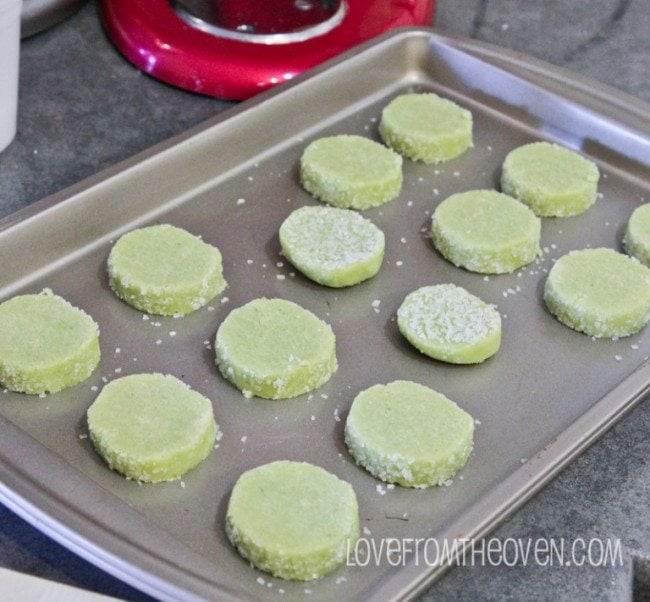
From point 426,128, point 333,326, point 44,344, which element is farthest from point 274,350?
point 426,128

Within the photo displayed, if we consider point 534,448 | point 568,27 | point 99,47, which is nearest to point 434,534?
point 534,448

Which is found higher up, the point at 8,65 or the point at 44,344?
the point at 8,65

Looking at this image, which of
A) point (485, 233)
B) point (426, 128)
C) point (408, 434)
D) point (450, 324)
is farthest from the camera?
point (426, 128)

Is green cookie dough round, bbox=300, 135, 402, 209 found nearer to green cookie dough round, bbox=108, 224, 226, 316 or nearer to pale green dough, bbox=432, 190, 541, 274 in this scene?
pale green dough, bbox=432, 190, 541, 274

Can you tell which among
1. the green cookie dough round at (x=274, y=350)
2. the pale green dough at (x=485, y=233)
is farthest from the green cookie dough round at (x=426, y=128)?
the green cookie dough round at (x=274, y=350)

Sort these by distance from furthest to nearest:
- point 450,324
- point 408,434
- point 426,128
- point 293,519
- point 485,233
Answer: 1. point 426,128
2. point 485,233
3. point 450,324
4. point 408,434
5. point 293,519

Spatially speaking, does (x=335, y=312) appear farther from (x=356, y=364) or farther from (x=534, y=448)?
(x=534, y=448)

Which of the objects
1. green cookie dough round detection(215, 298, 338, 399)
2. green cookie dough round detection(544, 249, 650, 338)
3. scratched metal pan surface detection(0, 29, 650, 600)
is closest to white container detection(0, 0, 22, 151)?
scratched metal pan surface detection(0, 29, 650, 600)

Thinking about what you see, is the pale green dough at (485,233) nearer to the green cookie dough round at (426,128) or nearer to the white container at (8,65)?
the green cookie dough round at (426,128)

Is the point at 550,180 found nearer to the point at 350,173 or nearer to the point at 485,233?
the point at 485,233

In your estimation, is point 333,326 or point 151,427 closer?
point 151,427
